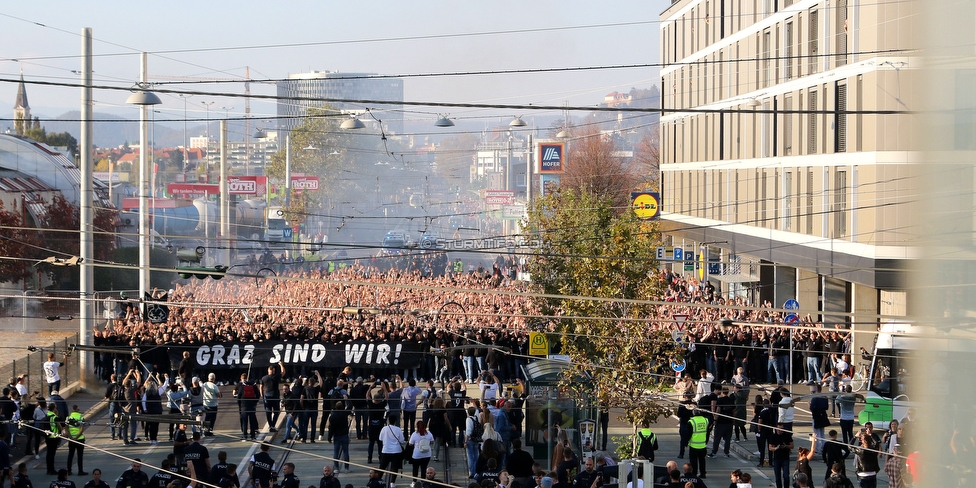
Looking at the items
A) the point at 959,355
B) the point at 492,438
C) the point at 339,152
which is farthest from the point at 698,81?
the point at 339,152

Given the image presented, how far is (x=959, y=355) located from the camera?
137 cm

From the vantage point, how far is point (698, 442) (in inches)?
599

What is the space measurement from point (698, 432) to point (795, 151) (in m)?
15.5

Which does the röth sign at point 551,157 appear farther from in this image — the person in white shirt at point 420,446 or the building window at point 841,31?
the person in white shirt at point 420,446

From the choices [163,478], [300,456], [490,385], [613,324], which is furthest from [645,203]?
[163,478]

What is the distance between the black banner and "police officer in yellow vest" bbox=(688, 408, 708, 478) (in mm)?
8857

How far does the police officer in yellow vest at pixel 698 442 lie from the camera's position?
15062 mm

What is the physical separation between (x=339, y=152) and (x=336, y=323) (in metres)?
111

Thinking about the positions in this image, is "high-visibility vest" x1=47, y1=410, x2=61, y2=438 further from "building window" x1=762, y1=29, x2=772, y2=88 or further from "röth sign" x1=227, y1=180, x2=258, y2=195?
"röth sign" x1=227, y1=180, x2=258, y2=195

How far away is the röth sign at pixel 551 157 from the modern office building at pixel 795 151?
28.9 m

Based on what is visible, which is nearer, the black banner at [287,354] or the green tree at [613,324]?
the green tree at [613,324]

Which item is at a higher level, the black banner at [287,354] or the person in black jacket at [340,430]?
the black banner at [287,354]

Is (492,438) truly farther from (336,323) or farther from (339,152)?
(339,152)

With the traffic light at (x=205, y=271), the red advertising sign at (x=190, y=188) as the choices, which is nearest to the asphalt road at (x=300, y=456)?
the traffic light at (x=205, y=271)
